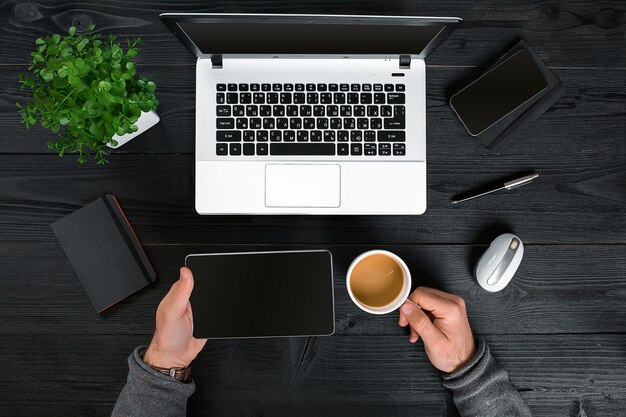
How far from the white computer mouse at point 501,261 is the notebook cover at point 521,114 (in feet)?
0.63

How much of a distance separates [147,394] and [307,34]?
0.72 meters

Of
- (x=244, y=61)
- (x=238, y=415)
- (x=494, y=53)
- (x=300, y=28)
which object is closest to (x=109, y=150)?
(x=244, y=61)

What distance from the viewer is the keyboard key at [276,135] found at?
3.10ft

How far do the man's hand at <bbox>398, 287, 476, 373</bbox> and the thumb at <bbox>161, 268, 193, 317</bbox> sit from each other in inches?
15.5

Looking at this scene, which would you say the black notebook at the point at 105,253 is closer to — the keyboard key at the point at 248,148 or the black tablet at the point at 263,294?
the black tablet at the point at 263,294

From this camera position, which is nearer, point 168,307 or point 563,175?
point 168,307

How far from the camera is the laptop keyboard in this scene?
946mm

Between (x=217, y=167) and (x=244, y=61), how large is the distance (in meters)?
0.21

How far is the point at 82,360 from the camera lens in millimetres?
996

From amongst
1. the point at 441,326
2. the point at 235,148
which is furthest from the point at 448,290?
the point at 235,148

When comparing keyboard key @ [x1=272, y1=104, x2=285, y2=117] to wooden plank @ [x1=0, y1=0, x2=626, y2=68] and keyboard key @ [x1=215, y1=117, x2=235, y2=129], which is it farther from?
wooden plank @ [x1=0, y1=0, x2=626, y2=68]

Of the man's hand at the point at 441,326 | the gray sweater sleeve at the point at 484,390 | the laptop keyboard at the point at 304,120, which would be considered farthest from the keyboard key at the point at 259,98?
the gray sweater sleeve at the point at 484,390

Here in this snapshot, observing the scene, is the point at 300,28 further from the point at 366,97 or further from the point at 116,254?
the point at 116,254

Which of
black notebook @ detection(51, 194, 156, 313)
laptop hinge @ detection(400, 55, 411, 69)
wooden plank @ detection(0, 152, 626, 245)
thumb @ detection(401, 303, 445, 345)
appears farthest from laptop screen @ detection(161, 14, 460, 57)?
thumb @ detection(401, 303, 445, 345)
